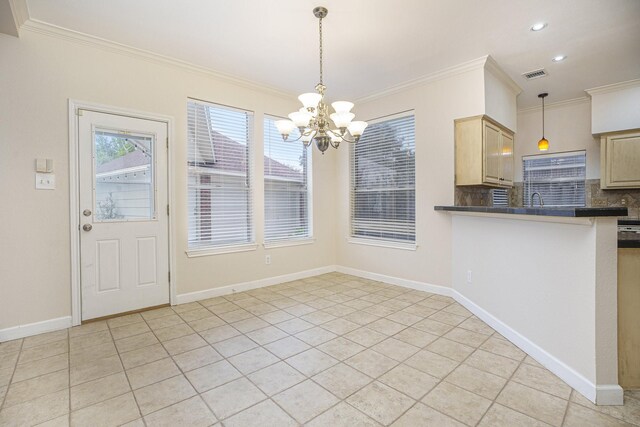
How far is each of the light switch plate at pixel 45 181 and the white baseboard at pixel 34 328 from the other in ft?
4.14

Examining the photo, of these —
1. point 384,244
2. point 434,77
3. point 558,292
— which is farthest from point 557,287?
point 434,77

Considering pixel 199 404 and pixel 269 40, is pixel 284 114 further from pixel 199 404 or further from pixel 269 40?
pixel 199 404

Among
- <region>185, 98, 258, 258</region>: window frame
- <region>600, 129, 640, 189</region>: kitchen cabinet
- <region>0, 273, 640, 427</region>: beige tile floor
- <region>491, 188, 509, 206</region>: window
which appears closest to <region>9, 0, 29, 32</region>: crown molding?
<region>185, 98, 258, 258</region>: window frame

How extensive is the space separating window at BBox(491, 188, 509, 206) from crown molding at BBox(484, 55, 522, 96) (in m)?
1.52

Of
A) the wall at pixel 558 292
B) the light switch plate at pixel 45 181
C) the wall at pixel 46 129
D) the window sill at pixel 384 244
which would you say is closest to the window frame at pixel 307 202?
the window sill at pixel 384 244

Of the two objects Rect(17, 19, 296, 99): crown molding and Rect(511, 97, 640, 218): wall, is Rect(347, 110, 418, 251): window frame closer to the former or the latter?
Rect(17, 19, 296, 99): crown molding

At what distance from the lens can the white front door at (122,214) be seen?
10.1 feet

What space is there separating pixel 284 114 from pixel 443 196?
2.60 m

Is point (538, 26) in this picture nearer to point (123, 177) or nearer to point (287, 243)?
point (287, 243)

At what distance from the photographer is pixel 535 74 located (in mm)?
3932

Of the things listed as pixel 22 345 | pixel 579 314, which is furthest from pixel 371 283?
pixel 22 345

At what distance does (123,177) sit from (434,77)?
3.94m

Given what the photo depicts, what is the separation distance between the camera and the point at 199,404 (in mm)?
1828

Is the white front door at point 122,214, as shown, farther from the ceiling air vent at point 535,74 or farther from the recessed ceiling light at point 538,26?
the ceiling air vent at point 535,74
